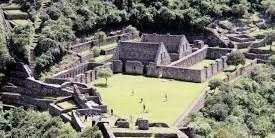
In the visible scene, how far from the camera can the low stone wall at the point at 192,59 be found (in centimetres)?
8390

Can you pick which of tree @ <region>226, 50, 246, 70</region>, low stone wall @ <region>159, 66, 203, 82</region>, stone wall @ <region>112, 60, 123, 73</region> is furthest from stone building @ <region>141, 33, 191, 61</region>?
stone wall @ <region>112, 60, 123, 73</region>

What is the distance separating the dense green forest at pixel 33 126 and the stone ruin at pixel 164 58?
17433 mm

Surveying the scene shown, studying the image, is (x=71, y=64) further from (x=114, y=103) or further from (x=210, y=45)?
(x=210, y=45)

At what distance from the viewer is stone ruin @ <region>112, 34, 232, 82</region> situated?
80562 millimetres

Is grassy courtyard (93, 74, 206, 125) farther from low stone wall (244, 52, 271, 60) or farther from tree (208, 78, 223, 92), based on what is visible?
low stone wall (244, 52, 271, 60)

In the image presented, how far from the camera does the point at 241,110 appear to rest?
7244 cm

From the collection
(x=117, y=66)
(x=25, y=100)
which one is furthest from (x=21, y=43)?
(x=117, y=66)

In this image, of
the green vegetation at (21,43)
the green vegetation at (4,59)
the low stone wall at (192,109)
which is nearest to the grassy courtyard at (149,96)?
the low stone wall at (192,109)

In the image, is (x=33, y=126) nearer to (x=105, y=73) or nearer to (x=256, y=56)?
(x=105, y=73)

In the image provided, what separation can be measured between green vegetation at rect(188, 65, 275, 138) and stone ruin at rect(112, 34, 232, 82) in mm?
4333

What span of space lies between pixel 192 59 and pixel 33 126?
28418mm

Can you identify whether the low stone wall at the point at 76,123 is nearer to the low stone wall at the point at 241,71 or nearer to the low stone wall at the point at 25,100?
the low stone wall at the point at 25,100

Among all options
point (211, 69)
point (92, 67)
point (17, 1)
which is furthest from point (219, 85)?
point (17, 1)

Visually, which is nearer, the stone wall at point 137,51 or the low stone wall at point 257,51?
the stone wall at point 137,51
